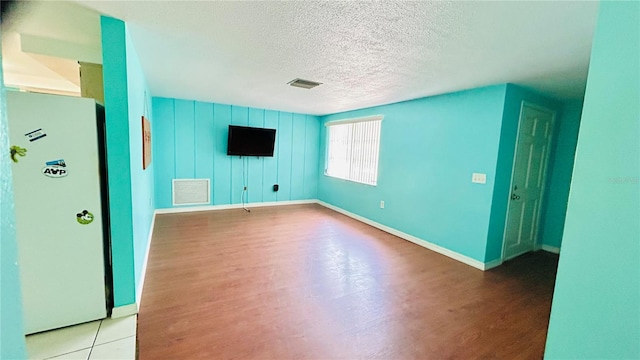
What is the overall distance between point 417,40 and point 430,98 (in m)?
2.02

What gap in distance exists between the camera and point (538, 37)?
1816mm

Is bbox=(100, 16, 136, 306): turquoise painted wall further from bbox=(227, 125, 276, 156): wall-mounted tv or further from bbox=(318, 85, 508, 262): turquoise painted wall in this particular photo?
bbox=(318, 85, 508, 262): turquoise painted wall

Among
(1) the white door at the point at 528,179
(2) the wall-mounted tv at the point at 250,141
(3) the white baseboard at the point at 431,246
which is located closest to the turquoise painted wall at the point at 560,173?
(1) the white door at the point at 528,179

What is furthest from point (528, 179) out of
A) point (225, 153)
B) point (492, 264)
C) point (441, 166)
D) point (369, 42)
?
point (225, 153)

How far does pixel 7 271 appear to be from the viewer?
1.43 feet

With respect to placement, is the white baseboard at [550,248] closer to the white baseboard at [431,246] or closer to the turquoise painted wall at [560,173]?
the turquoise painted wall at [560,173]

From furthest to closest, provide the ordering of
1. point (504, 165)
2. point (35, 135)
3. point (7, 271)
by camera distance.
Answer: point (504, 165) → point (35, 135) → point (7, 271)

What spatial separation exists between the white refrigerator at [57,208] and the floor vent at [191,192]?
339 cm

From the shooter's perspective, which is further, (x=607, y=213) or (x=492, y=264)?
(x=492, y=264)

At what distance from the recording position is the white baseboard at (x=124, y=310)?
2.01 m

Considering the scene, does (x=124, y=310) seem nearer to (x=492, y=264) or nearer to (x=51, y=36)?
(x=51, y=36)

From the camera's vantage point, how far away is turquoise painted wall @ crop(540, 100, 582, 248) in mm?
3740

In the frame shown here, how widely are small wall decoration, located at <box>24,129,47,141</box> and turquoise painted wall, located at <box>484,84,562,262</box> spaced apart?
162 inches

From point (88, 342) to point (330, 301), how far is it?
1778mm
